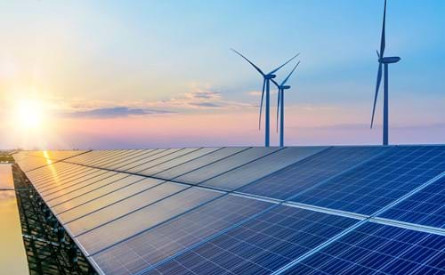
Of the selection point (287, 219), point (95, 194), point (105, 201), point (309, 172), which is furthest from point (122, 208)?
point (287, 219)

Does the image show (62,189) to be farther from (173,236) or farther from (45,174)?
(173,236)

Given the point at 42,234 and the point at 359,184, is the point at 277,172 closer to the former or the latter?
the point at 359,184

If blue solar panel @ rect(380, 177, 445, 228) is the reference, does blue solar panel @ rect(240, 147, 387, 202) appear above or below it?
below

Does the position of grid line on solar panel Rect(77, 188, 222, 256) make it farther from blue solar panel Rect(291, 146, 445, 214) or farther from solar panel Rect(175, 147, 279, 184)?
blue solar panel Rect(291, 146, 445, 214)

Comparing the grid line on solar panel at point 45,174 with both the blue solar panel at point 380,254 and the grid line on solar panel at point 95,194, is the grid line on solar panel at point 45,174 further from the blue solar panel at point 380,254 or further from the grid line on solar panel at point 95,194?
the blue solar panel at point 380,254

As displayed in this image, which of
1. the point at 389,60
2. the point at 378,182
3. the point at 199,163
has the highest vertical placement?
the point at 389,60

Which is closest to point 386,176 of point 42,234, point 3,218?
point 42,234

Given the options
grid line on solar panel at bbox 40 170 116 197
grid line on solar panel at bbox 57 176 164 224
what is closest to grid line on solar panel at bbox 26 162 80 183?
grid line on solar panel at bbox 40 170 116 197
